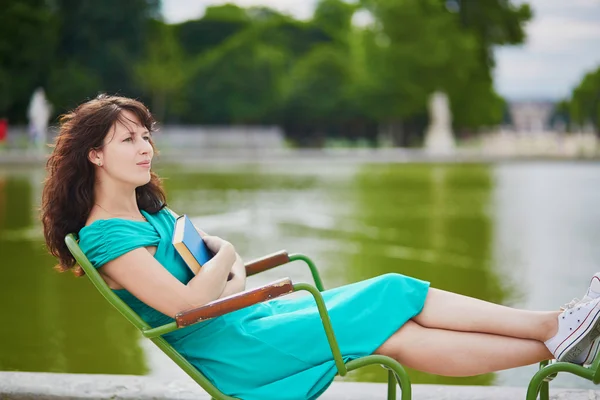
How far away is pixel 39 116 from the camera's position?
38531mm

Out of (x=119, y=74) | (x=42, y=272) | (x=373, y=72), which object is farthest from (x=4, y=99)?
(x=42, y=272)

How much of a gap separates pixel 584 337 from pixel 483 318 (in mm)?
302

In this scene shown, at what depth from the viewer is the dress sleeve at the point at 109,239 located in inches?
105

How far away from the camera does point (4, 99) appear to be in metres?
40.0

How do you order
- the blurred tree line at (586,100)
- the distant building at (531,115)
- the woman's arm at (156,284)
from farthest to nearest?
the distant building at (531,115) < the blurred tree line at (586,100) < the woman's arm at (156,284)

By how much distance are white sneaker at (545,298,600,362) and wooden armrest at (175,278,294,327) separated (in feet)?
2.71

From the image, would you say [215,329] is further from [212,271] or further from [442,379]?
[442,379]

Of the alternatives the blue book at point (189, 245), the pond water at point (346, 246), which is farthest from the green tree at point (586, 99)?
the blue book at point (189, 245)

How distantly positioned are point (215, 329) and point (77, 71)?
41.2 metres

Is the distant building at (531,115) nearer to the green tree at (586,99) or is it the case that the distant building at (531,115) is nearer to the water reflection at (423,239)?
the green tree at (586,99)

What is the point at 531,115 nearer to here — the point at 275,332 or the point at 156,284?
the point at 275,332

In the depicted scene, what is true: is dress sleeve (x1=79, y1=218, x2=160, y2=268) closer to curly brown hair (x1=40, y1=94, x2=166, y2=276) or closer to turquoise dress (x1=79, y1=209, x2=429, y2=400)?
turquoise dress (x1=79, y1=209, x2=429, y2=400)

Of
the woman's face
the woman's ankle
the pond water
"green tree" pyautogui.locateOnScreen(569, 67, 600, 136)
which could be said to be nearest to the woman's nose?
the woman's face

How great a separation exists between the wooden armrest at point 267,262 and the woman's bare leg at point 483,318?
66cm
